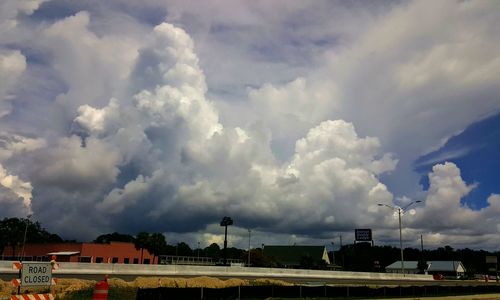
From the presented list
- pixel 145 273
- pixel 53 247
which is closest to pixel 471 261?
pixel 53 247

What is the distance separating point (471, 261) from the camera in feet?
639

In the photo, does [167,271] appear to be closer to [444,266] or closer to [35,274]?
[35,274]

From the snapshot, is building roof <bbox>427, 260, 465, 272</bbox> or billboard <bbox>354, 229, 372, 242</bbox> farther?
building roof <bbox>427, 260, 465, 272</bbox>

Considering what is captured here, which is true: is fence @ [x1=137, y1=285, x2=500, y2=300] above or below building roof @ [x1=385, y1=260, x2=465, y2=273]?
below

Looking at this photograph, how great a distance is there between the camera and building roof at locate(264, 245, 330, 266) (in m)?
171

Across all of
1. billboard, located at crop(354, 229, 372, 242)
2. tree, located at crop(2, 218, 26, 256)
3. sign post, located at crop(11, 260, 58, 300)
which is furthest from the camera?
billboard, located at crop(354, 229, 372, 242)

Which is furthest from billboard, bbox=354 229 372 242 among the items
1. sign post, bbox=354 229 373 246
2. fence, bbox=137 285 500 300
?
fence, bbox=137 285 500 300

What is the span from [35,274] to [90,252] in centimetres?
8397

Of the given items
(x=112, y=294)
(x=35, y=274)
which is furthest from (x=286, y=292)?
(x=35, y=274)

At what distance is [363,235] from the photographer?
149625 millimetres

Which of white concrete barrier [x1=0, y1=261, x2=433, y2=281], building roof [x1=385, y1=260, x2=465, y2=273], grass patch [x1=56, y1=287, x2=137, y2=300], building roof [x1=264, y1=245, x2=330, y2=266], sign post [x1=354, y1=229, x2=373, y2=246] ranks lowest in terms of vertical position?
grass patch [x1=56, y1=287, x2=137, y2=300]

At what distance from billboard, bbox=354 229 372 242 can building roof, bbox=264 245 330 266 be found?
78.7 ft

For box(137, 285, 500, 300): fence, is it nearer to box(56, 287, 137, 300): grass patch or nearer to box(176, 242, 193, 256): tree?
box(56, 287, 137, 300): grass patch

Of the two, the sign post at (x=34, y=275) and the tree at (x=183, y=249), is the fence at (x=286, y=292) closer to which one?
the sign post at (x=34, y=275)
